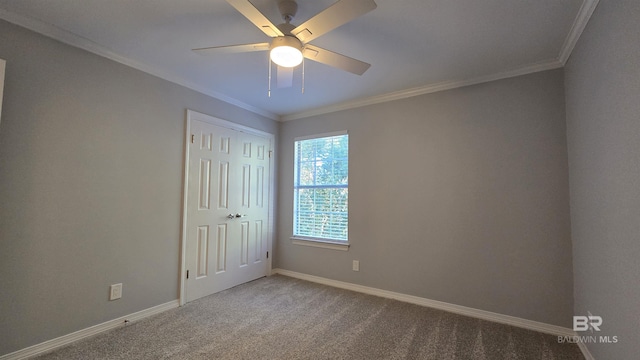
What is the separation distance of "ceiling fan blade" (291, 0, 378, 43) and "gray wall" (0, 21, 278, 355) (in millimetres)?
1866

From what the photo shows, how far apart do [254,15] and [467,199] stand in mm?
Result: 2497

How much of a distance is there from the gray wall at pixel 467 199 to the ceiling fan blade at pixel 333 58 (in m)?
1.45

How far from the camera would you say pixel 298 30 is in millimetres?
1556

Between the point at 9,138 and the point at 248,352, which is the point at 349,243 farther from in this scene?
the point at 9,138

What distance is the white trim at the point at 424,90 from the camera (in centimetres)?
241

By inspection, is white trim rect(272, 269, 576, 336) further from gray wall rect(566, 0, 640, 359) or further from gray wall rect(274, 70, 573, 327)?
gray wall rect(566, 0, 640, 359)

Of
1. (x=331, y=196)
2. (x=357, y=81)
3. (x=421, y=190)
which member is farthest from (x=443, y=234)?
(x=357, y=81)

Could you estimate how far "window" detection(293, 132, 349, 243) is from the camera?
3549 mm

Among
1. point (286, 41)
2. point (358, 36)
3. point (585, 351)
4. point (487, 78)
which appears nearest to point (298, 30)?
point (286, 41)

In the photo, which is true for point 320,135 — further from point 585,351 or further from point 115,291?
point 585,351

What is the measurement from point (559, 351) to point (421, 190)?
5.46 feet

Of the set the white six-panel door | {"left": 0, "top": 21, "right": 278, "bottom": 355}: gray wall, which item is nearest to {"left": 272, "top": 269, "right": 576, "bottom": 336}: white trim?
the white six-panel door

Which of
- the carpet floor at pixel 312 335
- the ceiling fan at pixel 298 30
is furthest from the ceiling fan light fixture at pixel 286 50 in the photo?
the carpet floor at pixel 312 335

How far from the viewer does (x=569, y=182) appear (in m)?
2.26
